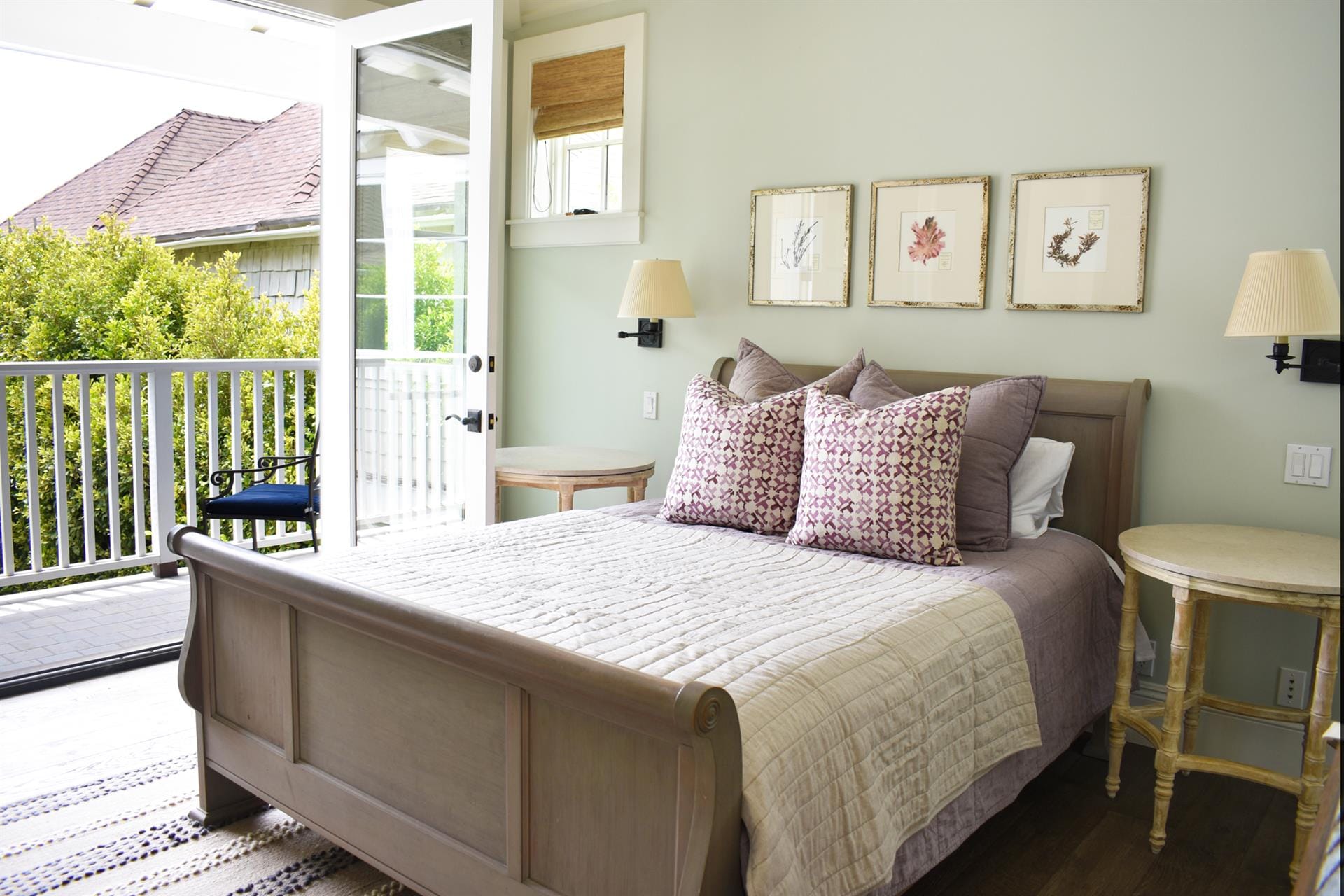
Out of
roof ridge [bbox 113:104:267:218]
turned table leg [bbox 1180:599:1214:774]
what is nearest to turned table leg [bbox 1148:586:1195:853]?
turned table leg [bbox 1180:599:1214:774]

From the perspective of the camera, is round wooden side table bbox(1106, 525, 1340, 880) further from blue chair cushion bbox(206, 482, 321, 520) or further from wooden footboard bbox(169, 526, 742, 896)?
blue chair cushion bbox(206, 482, 321, 520)

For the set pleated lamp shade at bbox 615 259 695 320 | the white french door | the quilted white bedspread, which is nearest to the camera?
the quilted white bedspread

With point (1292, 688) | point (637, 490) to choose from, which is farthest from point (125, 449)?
point (1292, 688)

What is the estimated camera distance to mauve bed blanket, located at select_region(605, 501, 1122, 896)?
1.95 m

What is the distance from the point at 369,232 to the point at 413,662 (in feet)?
7.17

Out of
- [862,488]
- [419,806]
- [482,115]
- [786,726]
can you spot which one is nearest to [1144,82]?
[862,488]

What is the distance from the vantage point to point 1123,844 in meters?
A: 2.28

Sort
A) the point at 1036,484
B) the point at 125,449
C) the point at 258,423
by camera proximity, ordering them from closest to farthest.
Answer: the point at 1036,484, the point at 258,423, the point at 125,449

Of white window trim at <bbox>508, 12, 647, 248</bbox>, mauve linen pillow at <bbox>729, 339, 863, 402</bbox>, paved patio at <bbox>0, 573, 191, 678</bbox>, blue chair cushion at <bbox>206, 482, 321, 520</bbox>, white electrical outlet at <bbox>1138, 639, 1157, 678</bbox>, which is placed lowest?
paved patio at <bbox>0, 573, 191, 678</bbox>

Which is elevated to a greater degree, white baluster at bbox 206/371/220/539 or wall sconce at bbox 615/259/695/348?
wall sconce at bbox 615/259/695/348

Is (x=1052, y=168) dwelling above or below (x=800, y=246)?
above

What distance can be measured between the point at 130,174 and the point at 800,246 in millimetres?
7625

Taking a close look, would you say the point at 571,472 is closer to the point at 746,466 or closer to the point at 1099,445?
the point at 746,466

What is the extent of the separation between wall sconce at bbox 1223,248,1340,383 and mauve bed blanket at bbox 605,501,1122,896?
0.71m
